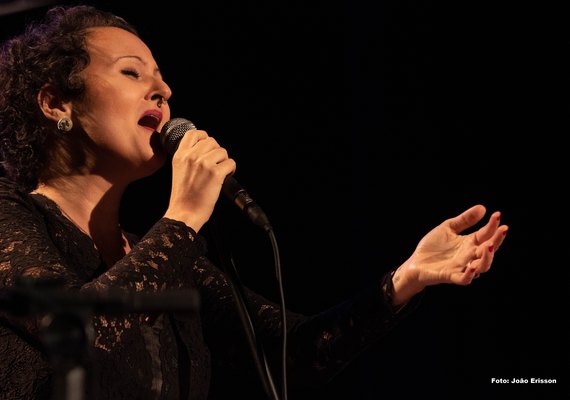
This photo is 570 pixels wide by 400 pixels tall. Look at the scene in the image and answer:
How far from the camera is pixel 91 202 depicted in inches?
65.4

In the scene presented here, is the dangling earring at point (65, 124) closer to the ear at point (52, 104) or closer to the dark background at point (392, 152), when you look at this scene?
the ear at point (52, 104)

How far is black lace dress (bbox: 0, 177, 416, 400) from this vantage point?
127 centimetres

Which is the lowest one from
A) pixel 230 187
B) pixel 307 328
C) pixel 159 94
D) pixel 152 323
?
pixel 307 328

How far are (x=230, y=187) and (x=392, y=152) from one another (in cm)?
108

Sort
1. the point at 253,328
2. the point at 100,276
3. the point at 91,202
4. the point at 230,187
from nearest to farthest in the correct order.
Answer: the point at 100,276
the point at 230,187
the point at 253,328
the point at 91,202

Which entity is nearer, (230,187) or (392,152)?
(230,187)

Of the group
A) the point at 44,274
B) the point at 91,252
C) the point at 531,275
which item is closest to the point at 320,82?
the point at 531,275

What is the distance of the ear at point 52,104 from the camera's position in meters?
1.66

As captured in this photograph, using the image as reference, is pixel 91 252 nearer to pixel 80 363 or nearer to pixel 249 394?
pixel 80 363

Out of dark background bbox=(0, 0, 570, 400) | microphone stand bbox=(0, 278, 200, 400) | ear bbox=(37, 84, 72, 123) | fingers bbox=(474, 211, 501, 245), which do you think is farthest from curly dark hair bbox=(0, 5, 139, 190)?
microphone stand bbox=(0, 278, 200, 400)

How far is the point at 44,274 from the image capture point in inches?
48.3

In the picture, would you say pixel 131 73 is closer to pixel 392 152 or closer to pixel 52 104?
pixel 52 104

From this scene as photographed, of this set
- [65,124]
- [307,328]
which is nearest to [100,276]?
[65,124]

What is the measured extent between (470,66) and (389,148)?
364 mm
